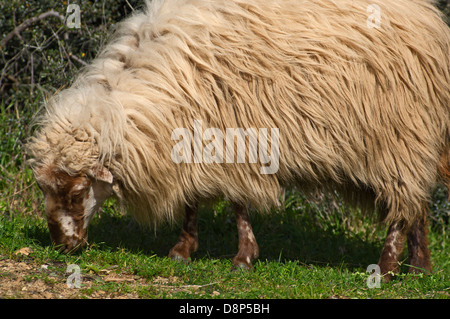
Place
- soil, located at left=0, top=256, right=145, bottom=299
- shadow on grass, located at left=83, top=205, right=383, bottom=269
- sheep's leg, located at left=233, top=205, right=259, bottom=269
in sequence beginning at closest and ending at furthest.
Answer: soil, located at left=0, top=256, right=145, bottom=299 → sheep's leg, located at left=233, top=205, right=259, bottom=269 → shadow on grass, located at left=83, top=205, right=383, bottom=269

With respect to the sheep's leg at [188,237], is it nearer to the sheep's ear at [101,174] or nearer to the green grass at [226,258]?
the green grass at [226,258]

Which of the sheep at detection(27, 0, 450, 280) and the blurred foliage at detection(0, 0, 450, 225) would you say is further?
the blurred foliage at detection(0, 0, 450, 225)

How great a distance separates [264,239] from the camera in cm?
542

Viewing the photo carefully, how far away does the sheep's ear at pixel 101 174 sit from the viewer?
3812mm

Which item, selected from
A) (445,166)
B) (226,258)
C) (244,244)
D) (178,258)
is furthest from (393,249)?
(178,258)

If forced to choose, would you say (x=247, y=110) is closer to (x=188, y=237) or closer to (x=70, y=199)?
(x=188, y=237)

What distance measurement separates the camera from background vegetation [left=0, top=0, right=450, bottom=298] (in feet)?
12.2

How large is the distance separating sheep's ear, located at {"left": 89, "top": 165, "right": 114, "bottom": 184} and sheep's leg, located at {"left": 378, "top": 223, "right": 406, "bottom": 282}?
6.65 ft

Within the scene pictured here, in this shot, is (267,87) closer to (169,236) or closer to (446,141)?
(446,141)

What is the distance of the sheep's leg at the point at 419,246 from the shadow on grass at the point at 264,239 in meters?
0.49

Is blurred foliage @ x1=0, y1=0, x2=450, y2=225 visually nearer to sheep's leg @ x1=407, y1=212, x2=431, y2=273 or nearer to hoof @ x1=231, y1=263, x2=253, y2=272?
sheep's leg @ x1=407, y1=212, x2=431, y2=273

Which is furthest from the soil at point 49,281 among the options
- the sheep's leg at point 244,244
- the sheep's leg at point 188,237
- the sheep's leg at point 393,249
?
the sheep's leg at point 393,249

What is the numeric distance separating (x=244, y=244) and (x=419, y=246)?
4.52ft

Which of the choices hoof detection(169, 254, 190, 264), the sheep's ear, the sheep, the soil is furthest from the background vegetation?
the sheep's ear
